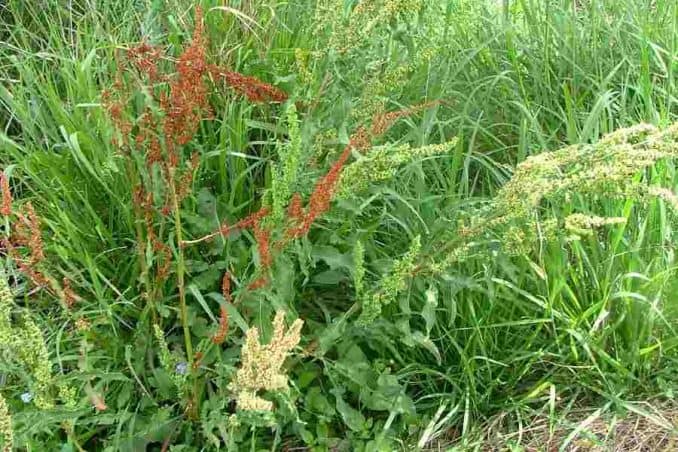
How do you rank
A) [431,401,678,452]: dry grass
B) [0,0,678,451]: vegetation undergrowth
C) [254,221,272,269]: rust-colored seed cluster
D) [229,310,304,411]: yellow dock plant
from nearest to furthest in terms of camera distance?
[229,310,304,411]: yellow dock plant → [254,221,272,269]: rust-colored seed cluster → [0,0,678,451]: vegetation undergrowth → [431,401,678,452]: dry grass

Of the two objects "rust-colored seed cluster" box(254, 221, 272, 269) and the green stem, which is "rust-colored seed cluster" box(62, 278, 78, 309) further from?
"rust-colored seed cluster" box(254, 221, 272, 269)

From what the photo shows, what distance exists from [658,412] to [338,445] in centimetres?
76

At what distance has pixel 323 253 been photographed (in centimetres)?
186

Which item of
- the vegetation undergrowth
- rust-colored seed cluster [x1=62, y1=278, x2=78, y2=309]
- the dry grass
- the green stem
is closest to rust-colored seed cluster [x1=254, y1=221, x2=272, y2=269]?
the vegetation undergrowth

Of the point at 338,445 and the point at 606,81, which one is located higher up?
the point at 606,81

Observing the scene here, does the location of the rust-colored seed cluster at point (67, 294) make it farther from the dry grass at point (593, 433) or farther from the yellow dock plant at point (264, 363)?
the dry grass at point (593, 433)

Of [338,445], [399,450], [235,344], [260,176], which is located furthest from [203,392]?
[260,176]

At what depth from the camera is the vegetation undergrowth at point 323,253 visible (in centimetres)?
164

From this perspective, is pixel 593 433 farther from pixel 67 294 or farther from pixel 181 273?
pixel 67 294

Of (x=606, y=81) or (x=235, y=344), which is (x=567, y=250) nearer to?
(x=606, y=81)

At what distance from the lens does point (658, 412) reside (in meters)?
1.93

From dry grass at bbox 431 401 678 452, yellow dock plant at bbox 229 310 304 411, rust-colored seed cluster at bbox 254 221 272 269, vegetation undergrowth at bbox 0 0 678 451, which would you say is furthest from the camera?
dry grass at bbox 431 401 678 452

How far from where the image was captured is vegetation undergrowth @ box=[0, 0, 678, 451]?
64.4 inches

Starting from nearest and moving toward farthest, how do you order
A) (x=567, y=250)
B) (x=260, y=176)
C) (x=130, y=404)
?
1. (x=130, y=404)
2. (x=567, y=250)
3. (x=260, y=176)
